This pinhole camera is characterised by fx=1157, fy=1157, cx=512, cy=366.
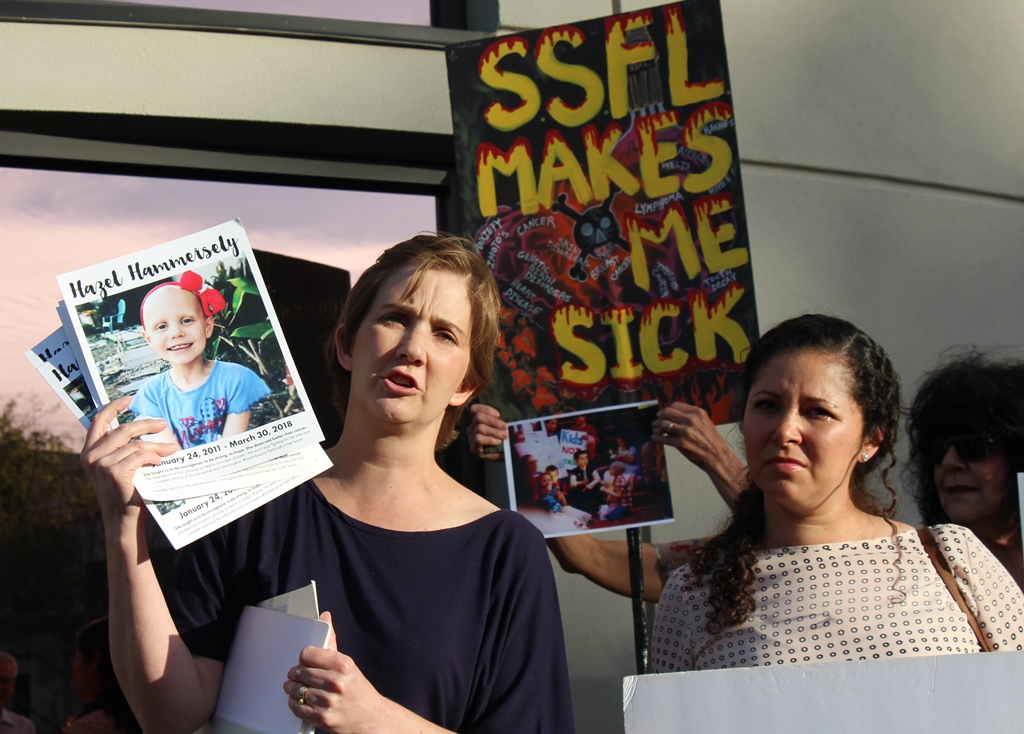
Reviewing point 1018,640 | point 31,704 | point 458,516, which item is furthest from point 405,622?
point 31,704

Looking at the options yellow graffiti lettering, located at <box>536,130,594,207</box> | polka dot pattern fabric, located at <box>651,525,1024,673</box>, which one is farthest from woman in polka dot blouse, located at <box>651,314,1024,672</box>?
yellow graffiti lettering, located at <box>536,130,594,207</box>

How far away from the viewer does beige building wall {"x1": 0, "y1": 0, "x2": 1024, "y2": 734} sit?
366 cm

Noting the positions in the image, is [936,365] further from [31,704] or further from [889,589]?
[31,704]

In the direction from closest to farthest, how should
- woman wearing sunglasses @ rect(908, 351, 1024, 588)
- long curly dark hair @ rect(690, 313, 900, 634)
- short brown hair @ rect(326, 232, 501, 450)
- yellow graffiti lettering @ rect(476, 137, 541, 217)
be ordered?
1. short brown hair @ rect(326, 232, 501, 450)
2. long curly dark hair @ rect(690, 313, 900, 634)
3. woman wearing sunglasses @ rect(908, 351, 1024, 588)
4. yellow graffiti lettering @ rect(476, 137, 541, 217)

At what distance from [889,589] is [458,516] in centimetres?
86

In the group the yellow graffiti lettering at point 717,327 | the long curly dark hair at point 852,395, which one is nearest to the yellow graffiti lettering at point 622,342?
the yellow graffiti lettering at point 717,327

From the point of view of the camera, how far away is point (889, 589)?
88.2 inches

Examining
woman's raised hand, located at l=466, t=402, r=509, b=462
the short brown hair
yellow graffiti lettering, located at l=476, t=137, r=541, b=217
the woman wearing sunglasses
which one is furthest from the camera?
yellow graffiti lettering, located at l=476, t=137, r=541, b=217

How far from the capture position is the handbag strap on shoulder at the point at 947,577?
2.22m

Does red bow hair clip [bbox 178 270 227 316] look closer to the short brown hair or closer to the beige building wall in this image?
the short brown hair

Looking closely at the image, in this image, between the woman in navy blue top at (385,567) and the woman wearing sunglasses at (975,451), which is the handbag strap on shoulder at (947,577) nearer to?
the woman wearing sunglasses at (975,451)

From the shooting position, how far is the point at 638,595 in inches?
108

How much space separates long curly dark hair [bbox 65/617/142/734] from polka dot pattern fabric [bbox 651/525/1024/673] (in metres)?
1.50

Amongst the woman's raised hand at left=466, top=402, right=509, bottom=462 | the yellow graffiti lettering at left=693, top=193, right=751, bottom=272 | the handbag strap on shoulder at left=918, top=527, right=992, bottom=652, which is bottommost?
the handbag strap on shoulder at left=918, top=527, right=992, bottom=652
